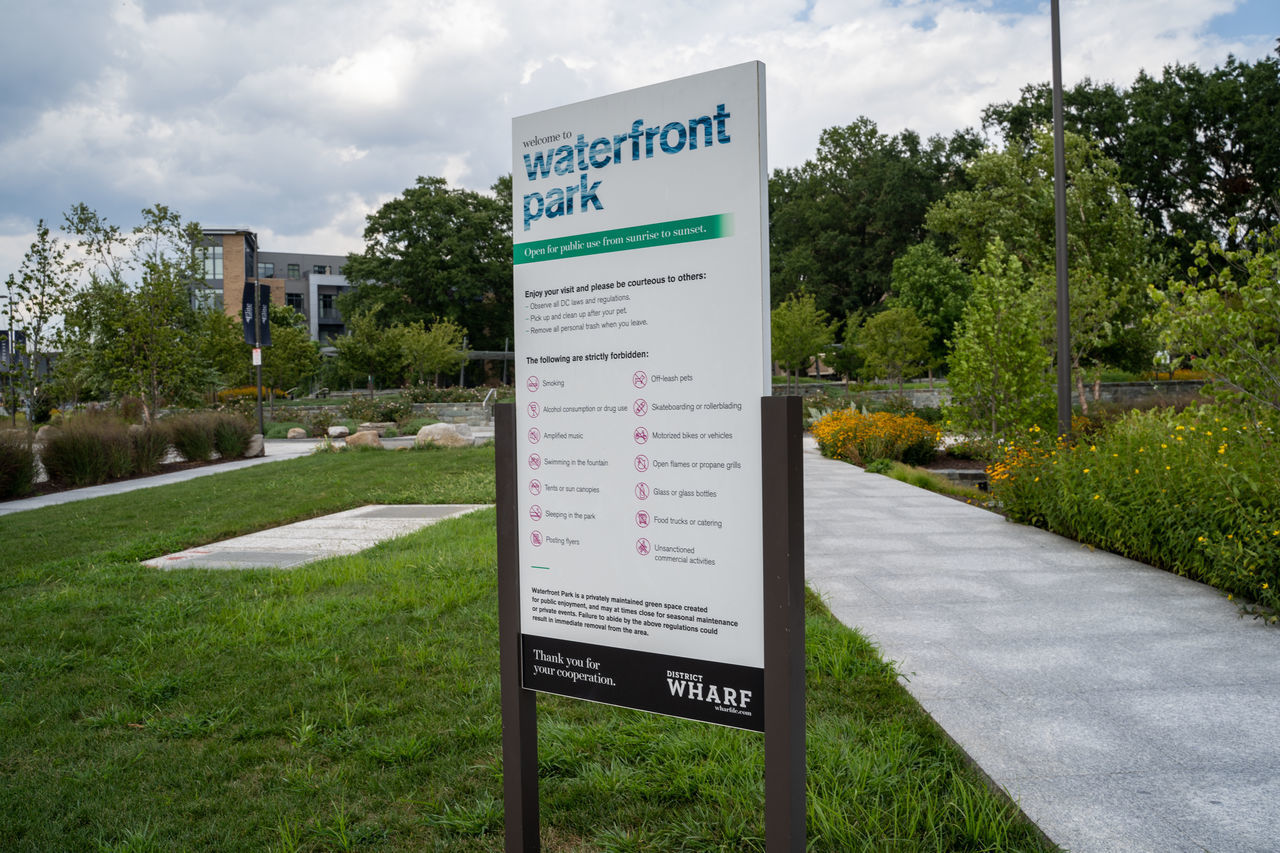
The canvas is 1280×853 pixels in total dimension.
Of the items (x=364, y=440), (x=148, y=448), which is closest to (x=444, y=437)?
(x=364, y=440)

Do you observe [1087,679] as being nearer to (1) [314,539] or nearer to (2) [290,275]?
(1) [314,539]

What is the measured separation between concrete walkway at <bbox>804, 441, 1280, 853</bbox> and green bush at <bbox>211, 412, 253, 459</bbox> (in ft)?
53.1

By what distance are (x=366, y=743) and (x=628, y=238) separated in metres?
2.48

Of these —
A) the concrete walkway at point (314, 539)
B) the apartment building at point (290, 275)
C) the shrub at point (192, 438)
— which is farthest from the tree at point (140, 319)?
the apartment building at point (290, 275)

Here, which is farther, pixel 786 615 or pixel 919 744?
pixel 919 744

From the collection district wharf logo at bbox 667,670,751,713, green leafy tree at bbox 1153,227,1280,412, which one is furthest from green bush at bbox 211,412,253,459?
district wharf logo at bbox 667,670,751,713

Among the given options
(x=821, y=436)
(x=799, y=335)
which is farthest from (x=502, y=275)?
(x=821, y=436)

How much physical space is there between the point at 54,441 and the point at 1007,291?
1615cm

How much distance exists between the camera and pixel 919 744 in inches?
131

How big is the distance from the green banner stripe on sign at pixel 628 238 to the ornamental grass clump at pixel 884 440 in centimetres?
1422

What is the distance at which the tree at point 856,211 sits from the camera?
52.7 m

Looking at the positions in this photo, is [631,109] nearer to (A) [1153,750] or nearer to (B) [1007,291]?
(A) [1153,750]

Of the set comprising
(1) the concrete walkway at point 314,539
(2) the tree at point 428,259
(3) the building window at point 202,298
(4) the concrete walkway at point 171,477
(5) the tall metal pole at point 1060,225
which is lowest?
(1) the concrete walkway at point 314,539

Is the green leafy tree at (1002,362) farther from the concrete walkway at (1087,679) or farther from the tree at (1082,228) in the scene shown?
the tree at (1082,228)
